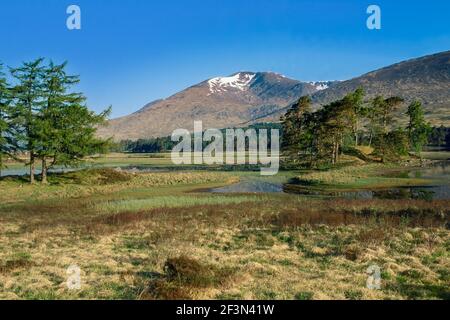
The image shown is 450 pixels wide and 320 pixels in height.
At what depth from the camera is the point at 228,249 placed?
1819cm

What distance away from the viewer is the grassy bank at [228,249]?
40.1 feet

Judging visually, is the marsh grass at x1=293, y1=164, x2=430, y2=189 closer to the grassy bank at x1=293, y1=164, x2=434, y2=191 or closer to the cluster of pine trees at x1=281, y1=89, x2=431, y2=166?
the grassy bank at x1=293, y1=164, x2=434, y2=191

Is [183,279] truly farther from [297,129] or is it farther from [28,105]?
[297,129]

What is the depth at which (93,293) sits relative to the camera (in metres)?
12.0

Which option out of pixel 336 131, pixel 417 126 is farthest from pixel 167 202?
pixel 417 126

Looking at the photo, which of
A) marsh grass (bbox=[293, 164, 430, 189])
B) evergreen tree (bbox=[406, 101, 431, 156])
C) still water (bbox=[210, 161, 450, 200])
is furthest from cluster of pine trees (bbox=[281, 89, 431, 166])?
still water (bbox=[210, 161, 450, 200])

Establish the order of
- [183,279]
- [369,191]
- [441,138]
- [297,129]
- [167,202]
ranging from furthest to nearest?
[441,138], [297,129], [369,191], [167,202], [183,279]

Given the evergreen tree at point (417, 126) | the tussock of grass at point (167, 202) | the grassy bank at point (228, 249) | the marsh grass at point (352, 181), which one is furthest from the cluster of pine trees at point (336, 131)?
the grassy bank at point (228, 249)

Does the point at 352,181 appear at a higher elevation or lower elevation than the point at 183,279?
lower

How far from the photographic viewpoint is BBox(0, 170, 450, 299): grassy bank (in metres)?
12.2

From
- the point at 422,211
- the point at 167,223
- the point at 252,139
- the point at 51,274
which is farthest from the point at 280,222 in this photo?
the point at 252,139

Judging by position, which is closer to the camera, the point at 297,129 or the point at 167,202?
the point at 167,202
